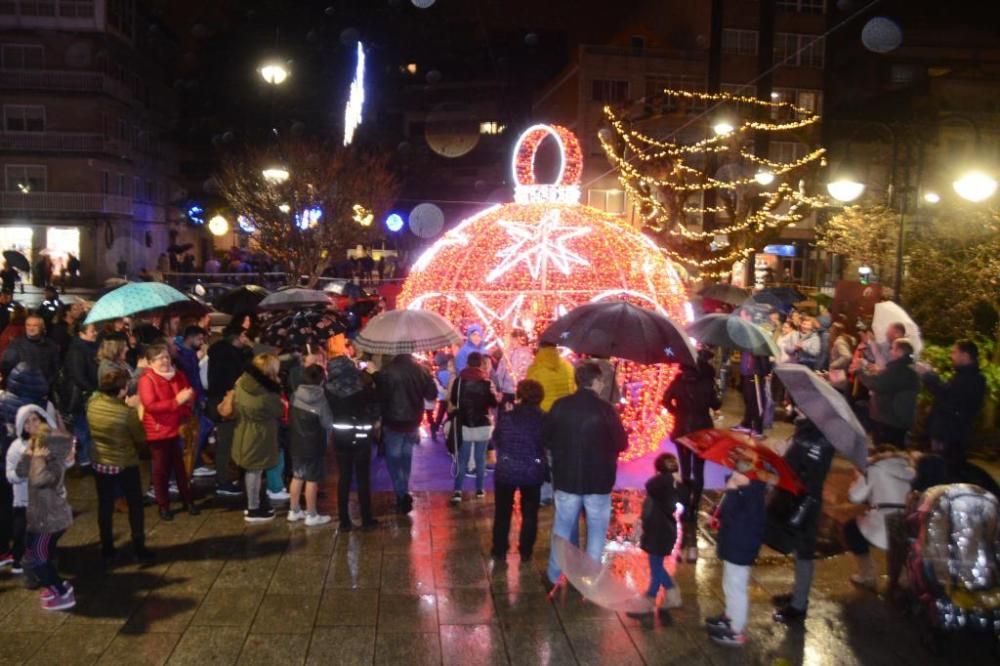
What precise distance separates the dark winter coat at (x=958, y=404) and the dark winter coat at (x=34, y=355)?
9.18 m

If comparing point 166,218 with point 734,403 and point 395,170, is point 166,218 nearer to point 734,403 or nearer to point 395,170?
point 395,170

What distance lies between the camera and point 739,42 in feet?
139

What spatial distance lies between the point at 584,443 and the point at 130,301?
240 inches

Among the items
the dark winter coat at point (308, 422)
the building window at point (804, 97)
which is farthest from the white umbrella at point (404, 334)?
the building window at point (804, 97)

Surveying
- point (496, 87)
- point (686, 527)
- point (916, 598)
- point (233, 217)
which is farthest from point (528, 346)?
point (496, 87)

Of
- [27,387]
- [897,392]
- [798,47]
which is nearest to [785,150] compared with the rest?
[798,47]

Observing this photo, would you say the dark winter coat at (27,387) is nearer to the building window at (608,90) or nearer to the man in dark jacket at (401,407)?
the man in dark jacket at (401,407)

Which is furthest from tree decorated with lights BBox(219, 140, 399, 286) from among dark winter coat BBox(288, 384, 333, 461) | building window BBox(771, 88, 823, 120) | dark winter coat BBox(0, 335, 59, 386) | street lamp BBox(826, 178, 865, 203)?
building window BBox(771, 88, 823, 120)

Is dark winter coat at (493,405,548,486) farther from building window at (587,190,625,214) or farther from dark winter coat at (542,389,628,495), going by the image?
building window at (587,190,625,214)

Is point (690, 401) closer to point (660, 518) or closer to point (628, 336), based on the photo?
point (628, 336)

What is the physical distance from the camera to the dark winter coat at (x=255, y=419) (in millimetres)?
8219

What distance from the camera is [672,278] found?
1176 centimetres

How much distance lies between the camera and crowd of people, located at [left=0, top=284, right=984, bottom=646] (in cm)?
631

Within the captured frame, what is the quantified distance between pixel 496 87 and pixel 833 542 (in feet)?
189
